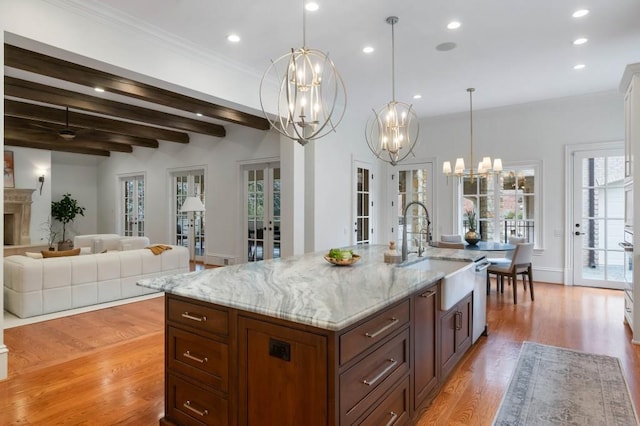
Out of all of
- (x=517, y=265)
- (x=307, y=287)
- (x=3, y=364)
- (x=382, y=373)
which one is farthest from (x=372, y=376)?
(x=517, y=265)

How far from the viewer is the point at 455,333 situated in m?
2.87

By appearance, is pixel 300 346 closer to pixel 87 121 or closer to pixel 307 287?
pixel 307 287

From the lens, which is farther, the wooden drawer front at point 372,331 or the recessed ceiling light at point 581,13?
the recessed ceiling light at point 581,13

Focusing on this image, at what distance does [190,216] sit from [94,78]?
190 inches

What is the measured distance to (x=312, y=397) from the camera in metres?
1.56

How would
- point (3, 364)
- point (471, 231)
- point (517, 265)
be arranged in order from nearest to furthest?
1. point (3, 364)
2. point (517, 265)
3. point (471, 231)

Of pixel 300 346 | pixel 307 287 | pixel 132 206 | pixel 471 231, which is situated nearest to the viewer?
pixel 300 346

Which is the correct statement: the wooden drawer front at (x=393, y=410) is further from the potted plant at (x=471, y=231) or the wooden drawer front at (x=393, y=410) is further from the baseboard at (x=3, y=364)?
the potted plant at (x=471, y=231)

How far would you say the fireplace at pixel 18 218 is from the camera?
870 centimetres

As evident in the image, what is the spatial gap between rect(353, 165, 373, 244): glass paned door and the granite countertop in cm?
420

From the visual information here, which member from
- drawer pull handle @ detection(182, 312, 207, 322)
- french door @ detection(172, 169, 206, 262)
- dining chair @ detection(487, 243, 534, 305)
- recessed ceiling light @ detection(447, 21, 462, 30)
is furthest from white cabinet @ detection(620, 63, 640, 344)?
french door @ detection(172, 169, 206, 262)

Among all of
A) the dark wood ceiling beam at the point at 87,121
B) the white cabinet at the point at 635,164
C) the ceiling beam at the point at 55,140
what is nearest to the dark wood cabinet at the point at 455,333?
the white cabinet at the point at 635,164

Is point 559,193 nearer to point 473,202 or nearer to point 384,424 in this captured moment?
point 473,202

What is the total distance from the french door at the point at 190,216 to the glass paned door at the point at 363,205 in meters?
3.64
